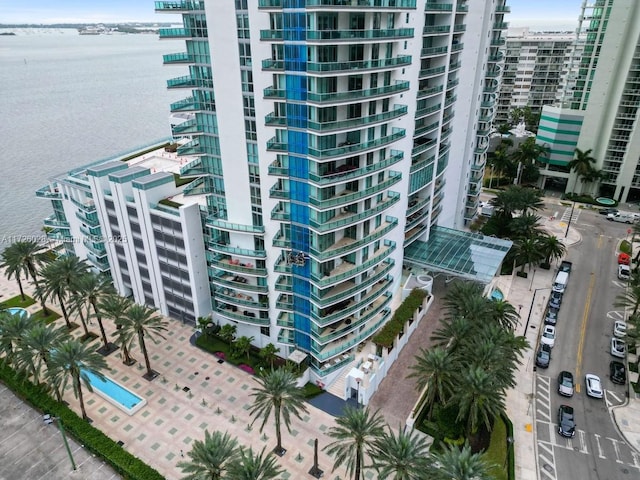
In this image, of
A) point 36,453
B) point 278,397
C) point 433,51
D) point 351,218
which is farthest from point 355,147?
point 36,453

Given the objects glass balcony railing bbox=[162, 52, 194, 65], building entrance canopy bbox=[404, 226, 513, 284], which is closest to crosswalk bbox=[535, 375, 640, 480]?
building entrance canopy bbox=[404, 226, 513, 284]

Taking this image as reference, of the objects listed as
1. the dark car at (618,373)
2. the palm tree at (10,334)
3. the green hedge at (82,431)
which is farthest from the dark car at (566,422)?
the palm tree at (10,334)

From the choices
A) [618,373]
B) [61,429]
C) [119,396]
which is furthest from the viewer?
[618,373]

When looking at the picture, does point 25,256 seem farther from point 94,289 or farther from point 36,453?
point 36,453

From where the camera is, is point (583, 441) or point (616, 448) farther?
point (583, 441)

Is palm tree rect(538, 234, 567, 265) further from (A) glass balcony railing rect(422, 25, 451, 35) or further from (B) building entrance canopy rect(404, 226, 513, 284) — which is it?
(A) glass balcony railing rect(422, 25, 451, 35)

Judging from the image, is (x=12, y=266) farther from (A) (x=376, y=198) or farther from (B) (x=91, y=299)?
(A) (x=376, y=198)

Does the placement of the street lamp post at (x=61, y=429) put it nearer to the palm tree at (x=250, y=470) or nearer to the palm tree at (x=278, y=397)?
the palm tree at (x=278, y=397)
